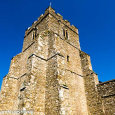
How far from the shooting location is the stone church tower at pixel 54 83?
311 inches

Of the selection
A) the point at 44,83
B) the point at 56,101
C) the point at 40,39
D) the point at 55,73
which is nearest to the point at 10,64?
the point at 40,39

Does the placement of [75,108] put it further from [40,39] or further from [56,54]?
[40,39]

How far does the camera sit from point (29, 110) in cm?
730

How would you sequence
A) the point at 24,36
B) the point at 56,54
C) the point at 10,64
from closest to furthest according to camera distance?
1. the point at 56,54
2. the point at 10,64
3. the point at 24,36

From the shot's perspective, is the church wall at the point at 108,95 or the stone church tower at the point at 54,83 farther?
the church wall at the point at 108,95

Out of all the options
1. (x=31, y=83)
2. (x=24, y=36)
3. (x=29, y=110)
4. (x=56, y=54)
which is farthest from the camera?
(x=24, y=36)

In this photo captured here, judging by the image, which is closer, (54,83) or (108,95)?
(54,83)

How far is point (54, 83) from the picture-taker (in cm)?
849

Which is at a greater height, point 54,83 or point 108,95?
point 54,83

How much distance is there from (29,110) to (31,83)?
189cm

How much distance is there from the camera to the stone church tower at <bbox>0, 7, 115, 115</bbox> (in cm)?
789

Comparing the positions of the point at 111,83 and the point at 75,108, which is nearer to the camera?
the point at 75,108

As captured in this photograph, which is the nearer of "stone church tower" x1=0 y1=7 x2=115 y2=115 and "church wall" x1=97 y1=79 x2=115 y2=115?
"stone church tower" x1=0 y1=7 x2=115 y2=115

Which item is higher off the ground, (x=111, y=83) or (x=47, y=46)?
(x=47, y=46)
